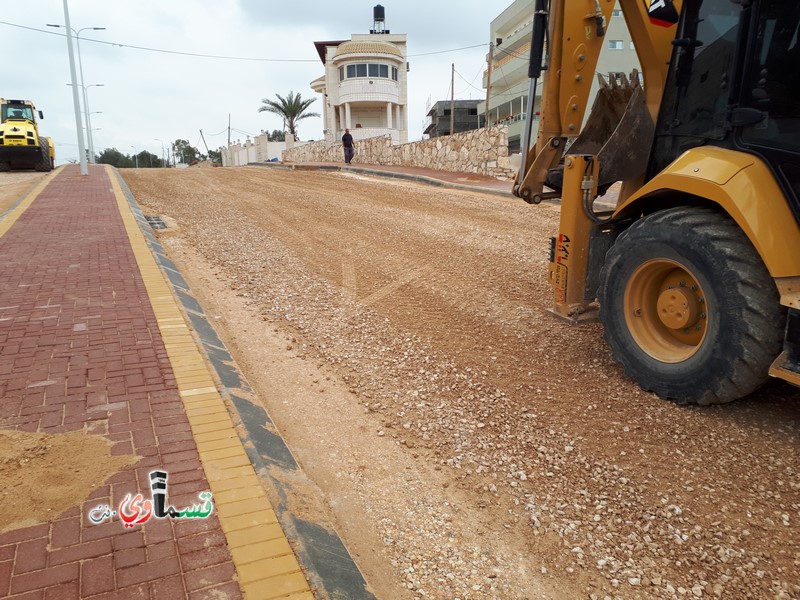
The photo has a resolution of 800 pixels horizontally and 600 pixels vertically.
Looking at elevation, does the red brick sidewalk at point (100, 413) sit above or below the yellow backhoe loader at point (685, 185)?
below

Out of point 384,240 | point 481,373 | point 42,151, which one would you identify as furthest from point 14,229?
point 42,151

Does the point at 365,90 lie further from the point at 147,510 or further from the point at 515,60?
the point at 147,510

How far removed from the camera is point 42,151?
1050 inches

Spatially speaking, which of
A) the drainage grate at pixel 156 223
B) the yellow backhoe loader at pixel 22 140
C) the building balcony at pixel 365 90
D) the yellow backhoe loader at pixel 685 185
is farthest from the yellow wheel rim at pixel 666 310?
the building balcony at pixel 365 90

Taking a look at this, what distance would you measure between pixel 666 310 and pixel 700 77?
5.53 feet

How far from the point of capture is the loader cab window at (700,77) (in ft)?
12.6

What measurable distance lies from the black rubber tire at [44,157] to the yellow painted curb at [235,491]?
27.1 m

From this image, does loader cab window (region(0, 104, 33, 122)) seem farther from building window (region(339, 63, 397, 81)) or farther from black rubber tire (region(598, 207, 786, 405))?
black rubber tire (region(598, 207, 786, 405))

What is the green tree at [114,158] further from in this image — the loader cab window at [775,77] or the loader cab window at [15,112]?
the loader cab window at [775,77]

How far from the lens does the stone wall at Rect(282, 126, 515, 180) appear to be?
2060 centimetres

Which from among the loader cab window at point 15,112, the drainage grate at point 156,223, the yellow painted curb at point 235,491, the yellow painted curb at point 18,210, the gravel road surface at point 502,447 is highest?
the loader cab window at point 15,112

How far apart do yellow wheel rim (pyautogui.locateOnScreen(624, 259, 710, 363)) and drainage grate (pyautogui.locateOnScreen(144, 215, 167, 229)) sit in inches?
379

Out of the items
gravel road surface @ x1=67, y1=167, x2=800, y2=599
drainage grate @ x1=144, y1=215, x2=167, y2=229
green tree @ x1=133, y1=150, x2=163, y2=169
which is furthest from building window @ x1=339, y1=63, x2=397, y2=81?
green tree @ x1=133, y1=150, x2=163, y2=169

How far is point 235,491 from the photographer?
115 inches
